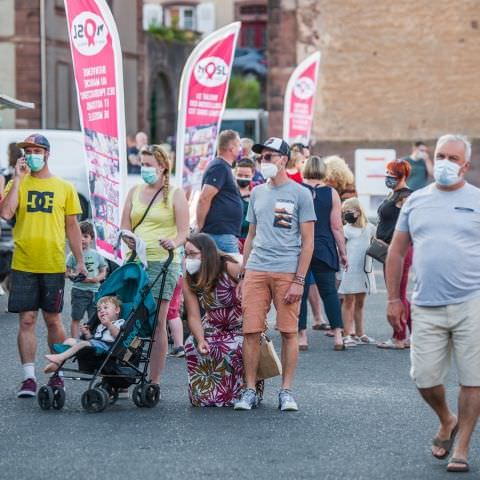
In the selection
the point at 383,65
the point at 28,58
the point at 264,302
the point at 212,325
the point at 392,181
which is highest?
the point at 28,58

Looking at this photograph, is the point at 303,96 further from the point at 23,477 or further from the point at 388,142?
the point at 23,477

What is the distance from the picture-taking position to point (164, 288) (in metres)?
10.4

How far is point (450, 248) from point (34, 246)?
11.3 feet

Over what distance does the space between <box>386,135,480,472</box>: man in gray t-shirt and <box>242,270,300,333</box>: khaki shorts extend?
2.00m

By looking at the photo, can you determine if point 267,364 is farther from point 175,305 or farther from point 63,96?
point 63,96

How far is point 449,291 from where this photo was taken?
7840mm

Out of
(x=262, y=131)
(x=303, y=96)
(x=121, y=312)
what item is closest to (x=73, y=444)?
(x=121, y=312)

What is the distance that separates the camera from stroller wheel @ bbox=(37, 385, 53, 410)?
31.5 feet

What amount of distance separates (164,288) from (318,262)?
3.13 meters

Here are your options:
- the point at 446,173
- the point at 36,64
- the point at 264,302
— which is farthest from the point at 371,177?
the point at 446,173

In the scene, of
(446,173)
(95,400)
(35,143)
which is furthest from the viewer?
(35,143)

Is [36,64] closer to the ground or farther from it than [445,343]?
farther from it

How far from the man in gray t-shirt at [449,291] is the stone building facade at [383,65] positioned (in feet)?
84.0

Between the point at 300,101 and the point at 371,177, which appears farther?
the point at 371,177
